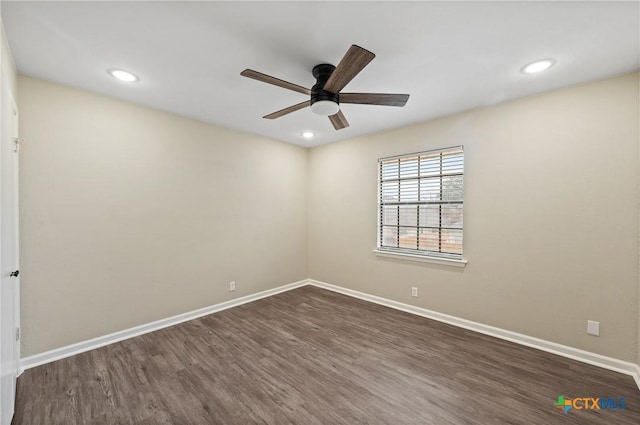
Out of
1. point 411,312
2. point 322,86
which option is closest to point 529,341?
point 411,312

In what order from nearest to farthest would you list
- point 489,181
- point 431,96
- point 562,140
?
point 562,140 < point 431,96 < point 489,181

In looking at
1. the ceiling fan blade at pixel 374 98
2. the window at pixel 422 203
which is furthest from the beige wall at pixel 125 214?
the ceiling fan blade at pixel 374 98

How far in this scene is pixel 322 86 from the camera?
211cm

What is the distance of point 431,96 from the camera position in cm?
274

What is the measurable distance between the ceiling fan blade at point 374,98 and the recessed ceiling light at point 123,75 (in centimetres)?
184

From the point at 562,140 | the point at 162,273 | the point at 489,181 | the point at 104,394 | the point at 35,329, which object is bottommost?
the point at 104,394

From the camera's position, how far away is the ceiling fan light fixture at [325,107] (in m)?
2.10

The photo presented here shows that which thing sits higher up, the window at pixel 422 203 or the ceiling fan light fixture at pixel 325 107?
the ceiling fan light fixture at pixel 325 107

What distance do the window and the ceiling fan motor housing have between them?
188cm

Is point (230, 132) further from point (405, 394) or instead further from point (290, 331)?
point (405, 394)

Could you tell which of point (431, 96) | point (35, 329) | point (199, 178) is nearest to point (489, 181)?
point (431, 96)

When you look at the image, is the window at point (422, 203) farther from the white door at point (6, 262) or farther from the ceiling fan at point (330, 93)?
the white door at point (6, 262)

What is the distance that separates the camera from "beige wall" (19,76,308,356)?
2.38 m

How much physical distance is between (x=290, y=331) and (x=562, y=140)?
133 inches
